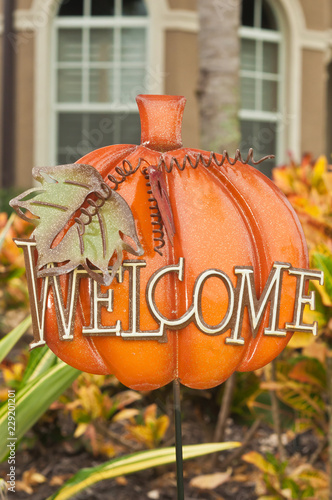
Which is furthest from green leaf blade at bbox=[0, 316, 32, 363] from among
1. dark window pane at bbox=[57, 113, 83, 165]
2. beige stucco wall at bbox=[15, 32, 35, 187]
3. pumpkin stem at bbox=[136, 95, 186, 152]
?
dark window pane at bbox=[57, 113, 83, 165]

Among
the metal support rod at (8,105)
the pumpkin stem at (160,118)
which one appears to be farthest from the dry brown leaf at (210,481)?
the metal support rod at (8,105)

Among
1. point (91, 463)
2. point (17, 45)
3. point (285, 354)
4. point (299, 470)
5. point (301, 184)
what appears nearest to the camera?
point (299, 470)

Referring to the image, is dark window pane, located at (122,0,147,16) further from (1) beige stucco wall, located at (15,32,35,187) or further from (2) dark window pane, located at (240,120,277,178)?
(2) dark window pane, located at (240,120,277,178)

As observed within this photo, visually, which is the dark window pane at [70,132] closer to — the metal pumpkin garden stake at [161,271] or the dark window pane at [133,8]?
the dark window pane at [133,8]

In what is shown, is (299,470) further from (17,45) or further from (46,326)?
(17,45)

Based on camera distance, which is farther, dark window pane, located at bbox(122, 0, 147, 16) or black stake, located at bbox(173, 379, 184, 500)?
dark window pane, located at bbox(122, 0, 147, 16)

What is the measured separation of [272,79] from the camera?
25.6ft

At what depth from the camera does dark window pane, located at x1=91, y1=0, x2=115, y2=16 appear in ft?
22.9

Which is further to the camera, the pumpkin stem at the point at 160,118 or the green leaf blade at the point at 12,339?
the green leaf blade at the point at 12,339

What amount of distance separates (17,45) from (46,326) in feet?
21.5

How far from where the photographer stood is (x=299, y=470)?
1.82 m

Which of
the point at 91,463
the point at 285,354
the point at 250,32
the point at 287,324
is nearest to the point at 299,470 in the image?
the point at 285,354

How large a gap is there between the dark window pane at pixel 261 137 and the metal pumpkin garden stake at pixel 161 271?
21.1 ft

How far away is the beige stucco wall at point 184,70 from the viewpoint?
269 inches
